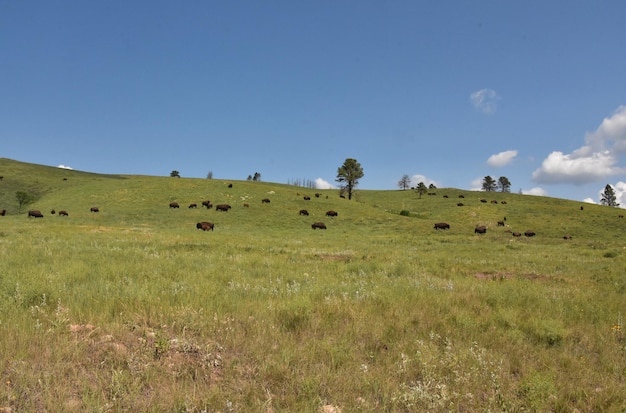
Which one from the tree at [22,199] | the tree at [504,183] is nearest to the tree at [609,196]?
the tree at [504,183]

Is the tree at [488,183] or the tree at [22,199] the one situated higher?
the tree at [488,183]

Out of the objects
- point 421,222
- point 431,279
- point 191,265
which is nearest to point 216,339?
point 191,265

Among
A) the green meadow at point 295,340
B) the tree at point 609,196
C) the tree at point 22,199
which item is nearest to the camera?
the green meadow at point 295,340

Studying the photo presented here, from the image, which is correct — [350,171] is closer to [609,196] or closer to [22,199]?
[22,199]

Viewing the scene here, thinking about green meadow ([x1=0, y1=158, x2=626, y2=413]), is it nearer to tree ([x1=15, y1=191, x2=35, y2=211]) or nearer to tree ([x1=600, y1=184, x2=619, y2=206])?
tree ([x1=15, y1=191, x2=35, y2=211])

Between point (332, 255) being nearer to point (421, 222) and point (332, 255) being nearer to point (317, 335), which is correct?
point (317, 335)

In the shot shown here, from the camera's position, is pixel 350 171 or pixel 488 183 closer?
pixel 350 171

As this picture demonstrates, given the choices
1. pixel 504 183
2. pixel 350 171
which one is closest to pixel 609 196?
pixel 504 183

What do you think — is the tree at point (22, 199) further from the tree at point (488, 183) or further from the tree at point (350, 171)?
the tree at point (488, 183)

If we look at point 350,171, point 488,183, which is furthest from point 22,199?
point 488,183

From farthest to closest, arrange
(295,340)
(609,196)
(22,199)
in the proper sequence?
(609,196) → (22,199) → (295,340)

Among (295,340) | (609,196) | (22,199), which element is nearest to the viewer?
(295,340)

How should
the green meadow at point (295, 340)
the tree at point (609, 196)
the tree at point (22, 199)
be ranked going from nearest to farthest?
1. the green meadow at point (295, 340)
2. the tree at point (22, 199)
3. the tree at point (609, 196)

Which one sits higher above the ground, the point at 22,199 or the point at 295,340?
the point at 22,199
